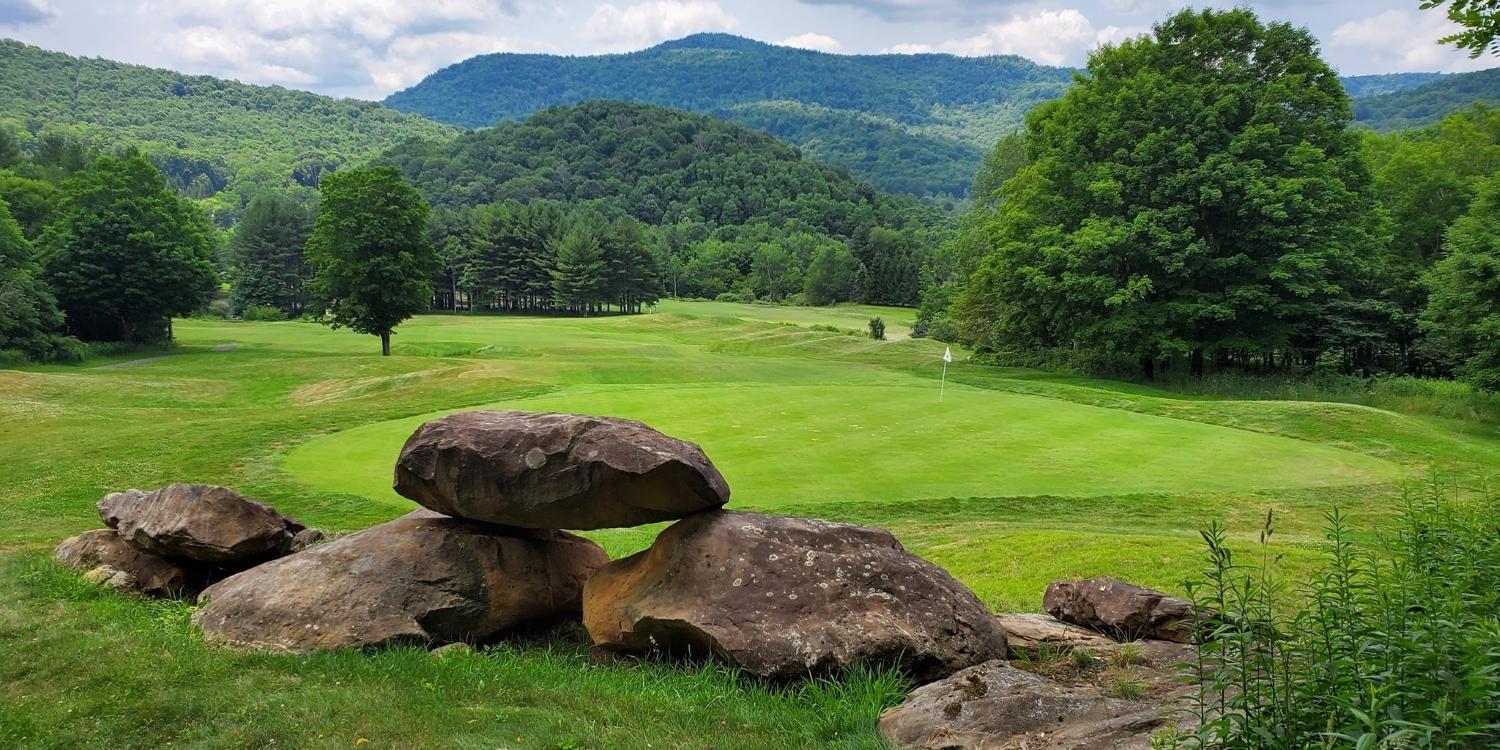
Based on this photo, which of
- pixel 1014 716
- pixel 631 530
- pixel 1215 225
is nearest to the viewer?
pixel 1014 716

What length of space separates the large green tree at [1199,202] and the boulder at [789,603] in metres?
31.9

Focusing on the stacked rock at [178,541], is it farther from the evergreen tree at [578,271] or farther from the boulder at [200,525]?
the evergreen tree at [578,271]

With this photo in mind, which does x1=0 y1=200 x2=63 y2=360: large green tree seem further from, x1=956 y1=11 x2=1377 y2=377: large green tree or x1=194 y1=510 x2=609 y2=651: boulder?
x1=956 y1=11 x2=1377 y2=377: large green tree

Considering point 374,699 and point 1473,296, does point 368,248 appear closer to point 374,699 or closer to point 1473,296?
point 374,699

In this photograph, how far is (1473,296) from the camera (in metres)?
29.6

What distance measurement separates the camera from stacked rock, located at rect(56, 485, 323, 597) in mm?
9672

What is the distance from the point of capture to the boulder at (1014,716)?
512cm

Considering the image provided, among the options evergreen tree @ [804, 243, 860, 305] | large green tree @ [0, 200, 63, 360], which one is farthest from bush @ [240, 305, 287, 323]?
evergreen tree @ [804, 243, 860, 305]

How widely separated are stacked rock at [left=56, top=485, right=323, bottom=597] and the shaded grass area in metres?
1.33

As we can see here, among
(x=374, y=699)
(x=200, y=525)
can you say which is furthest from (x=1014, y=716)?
(x=200, y=525)

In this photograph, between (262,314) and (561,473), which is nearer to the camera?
(561,473)

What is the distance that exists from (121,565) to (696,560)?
292 inches

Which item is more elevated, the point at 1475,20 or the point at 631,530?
the point at 1475,20

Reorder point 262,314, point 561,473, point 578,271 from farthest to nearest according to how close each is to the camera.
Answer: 1. point 578,271
2. point 262,314
3. point 561,473
